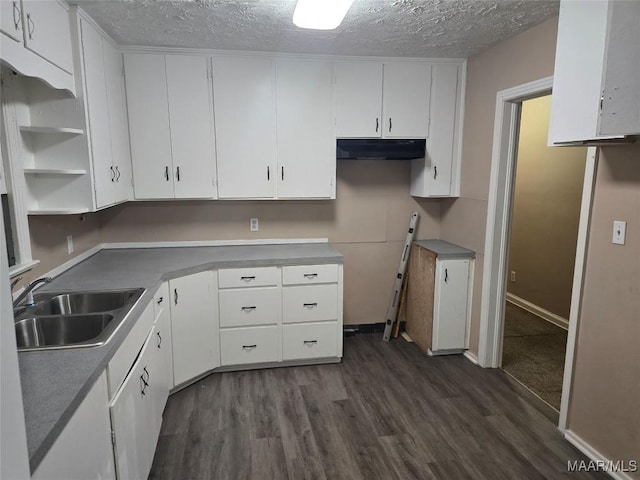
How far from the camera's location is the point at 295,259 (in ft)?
10.2

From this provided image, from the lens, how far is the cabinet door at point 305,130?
3186mm

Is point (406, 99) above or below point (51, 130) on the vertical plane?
above

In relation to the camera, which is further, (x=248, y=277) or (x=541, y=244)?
(x=541, y=244)

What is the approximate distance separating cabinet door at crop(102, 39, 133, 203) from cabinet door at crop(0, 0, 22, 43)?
1.01m

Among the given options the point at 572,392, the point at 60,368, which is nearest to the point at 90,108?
the point at 60,368

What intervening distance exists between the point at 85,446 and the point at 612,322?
2.36m

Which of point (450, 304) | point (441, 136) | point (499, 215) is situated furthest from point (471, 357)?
point (441, 136)

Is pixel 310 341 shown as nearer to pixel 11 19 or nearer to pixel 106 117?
pixel 106 117

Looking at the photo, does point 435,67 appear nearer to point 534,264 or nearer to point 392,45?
point 392,45

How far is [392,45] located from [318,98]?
0.66 m

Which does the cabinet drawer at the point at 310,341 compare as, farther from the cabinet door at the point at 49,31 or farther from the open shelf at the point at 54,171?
the cabinet door at the point at 49,31

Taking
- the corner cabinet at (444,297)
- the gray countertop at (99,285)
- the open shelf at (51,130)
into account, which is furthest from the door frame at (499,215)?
the open shelf at (51,130)

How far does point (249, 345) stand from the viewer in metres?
3.15

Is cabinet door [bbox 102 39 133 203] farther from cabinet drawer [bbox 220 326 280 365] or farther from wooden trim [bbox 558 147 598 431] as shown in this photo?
wooden trim [bbox 558 147 598 431]
